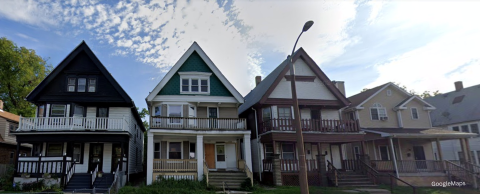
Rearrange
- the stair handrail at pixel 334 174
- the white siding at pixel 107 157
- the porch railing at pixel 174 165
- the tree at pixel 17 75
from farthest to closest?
1. the tree at pixel 17 75
2. the white siding at pixel 107 157
3. the stair handrail at pixel 334 174
4. the porch railing at pixel 174 165

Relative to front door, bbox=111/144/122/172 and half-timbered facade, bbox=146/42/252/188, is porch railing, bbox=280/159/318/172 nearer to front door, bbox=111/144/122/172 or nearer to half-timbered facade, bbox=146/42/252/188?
half-timbered facade, bbox=146/42/252/188

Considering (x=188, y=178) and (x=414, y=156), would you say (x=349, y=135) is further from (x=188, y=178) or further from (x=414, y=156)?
(x=188, y=178)

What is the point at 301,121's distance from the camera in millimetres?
22203

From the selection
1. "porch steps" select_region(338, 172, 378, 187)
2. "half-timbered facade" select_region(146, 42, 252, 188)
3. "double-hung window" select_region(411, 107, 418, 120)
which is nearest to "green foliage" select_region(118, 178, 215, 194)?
"half-timbered facade" select_region(146, 42, 252, 188)

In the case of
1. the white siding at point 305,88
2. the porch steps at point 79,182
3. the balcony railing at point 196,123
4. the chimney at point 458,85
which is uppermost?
the chimney at point 458,85

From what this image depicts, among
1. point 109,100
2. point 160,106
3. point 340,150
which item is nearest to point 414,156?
point 340,150

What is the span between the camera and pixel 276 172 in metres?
19.9

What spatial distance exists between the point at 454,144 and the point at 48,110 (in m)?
37.0

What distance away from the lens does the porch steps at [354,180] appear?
20219mm

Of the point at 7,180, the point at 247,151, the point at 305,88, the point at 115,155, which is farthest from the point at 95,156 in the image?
the point at 305,88

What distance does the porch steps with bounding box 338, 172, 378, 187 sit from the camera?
2022 centimetres

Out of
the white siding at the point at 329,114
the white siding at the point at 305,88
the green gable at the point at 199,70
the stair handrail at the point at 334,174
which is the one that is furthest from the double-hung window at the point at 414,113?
the green gable at the point at 199,70

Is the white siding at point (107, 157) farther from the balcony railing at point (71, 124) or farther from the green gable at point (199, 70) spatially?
the green gable at point (199, 70)

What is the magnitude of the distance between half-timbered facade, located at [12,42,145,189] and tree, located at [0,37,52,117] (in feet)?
56.5
